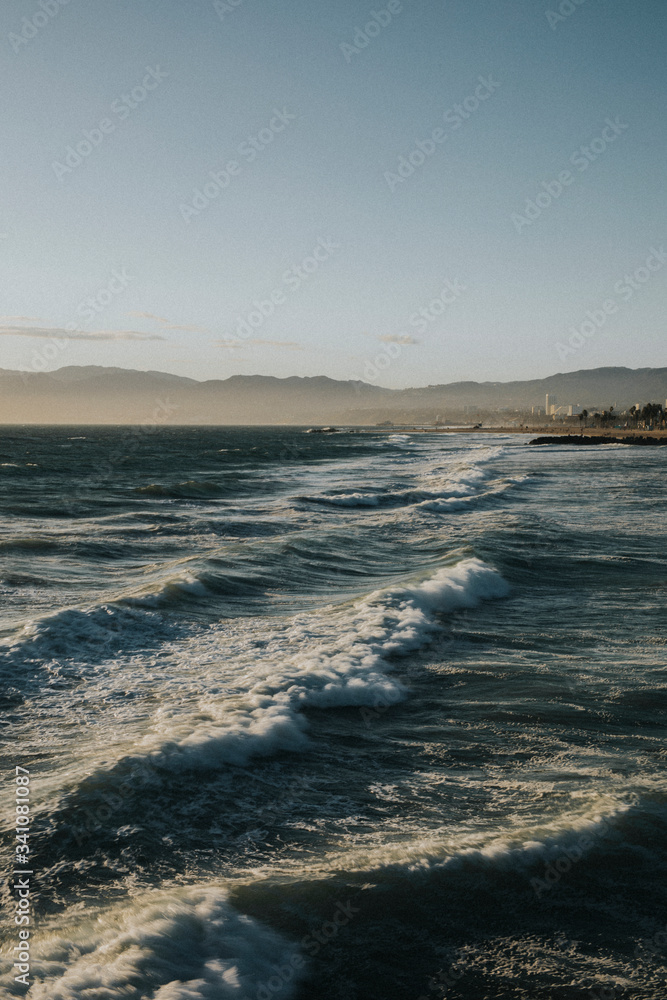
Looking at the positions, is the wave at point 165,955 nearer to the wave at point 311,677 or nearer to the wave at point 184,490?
the wave at point 311,677

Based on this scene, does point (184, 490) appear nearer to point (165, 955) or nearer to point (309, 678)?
point (309, 678)

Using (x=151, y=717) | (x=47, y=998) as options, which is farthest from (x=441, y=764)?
(x=47, y=998)

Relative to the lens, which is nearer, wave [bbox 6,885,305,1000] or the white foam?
wave [bbox 6,885,305,1000]

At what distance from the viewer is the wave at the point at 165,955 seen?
3.54 m

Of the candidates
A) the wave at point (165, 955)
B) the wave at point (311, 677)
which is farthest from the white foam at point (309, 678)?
the wave at point (165, 955)

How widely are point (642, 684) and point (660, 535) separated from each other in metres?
12.4

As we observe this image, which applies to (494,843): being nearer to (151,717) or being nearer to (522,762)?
(522,762)

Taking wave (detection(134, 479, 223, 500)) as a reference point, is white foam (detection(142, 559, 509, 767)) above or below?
below

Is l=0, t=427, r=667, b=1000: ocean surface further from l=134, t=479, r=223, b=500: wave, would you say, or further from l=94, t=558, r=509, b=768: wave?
l=134, t=479, r=223, b=500: wave

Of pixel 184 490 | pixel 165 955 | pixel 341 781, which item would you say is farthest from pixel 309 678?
pixel 184 490

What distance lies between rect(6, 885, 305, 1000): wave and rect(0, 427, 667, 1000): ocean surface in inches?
0.5

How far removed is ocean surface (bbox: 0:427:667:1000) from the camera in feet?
12.3

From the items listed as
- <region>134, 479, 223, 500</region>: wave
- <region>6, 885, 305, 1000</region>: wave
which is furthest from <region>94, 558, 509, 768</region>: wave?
<region>134, 479, 223, 500</region>: wave

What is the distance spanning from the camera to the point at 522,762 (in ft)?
19.7
